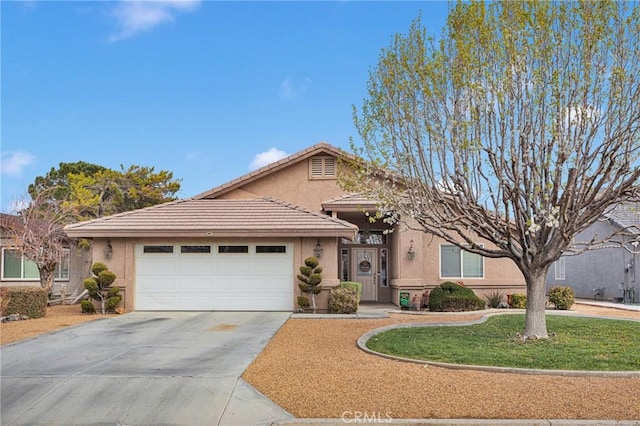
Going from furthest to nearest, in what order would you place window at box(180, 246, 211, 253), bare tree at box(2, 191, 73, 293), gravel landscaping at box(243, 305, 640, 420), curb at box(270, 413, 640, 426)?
bare tree at box(2, 191, 73, 293), window at box(180, 246, 211, 253), gravel landscaping at box(243, 305, 640, 420), curb at box(270, 413, 640, 426)

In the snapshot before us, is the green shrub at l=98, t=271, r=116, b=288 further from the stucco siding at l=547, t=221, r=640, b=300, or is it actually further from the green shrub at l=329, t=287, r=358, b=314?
the stucco siding at l=547, t=221, r=640, b=300

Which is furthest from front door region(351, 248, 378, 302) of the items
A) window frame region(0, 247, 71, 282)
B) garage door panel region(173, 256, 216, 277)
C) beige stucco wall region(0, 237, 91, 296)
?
window frame region(0, 247, 71, 282)

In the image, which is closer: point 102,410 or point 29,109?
point 102,410

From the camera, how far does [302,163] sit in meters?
20.9

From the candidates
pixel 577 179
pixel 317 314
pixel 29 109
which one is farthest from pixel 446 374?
pixel 29 109

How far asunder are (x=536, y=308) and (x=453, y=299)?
707cm

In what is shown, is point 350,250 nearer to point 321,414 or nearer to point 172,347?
point 172,347

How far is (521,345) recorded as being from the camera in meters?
10.3

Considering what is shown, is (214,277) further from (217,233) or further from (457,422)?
(457,422)

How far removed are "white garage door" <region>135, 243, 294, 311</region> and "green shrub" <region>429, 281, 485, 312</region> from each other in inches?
186

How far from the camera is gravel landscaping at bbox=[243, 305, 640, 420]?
667cm

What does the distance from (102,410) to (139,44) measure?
13.9m

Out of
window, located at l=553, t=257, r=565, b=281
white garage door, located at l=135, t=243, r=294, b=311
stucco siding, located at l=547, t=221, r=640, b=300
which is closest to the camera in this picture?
white garage door, located at l=135, t=243, r=294, b=311

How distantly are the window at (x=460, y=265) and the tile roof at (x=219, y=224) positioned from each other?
4.78 m
